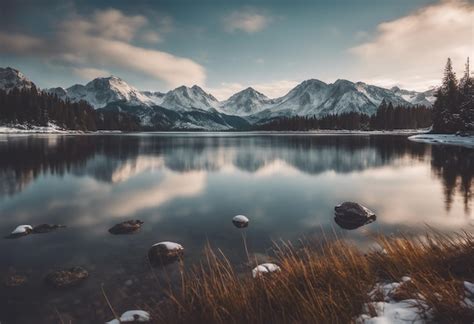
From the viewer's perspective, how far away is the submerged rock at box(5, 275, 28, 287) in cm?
923

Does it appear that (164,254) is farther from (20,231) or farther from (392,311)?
(392,311)

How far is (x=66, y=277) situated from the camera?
9523 mm

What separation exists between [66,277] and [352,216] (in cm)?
1432

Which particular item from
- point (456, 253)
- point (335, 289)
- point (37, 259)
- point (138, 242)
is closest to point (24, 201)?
point (37, 259)

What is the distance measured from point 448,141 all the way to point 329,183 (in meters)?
72.1

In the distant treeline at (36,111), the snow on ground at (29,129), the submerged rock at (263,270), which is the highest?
the distant treeline at (36,111)

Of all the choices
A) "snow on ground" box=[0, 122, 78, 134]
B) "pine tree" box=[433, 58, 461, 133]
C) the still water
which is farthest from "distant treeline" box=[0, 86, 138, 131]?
"pine tree" box=[433, 58, 461, 133]

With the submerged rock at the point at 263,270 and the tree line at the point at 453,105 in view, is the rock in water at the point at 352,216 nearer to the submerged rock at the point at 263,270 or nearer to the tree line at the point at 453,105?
the submerged rock at the point at 263,270

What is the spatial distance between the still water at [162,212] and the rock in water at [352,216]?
0.51m

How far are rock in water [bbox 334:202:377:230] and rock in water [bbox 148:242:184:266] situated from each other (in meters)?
9.30

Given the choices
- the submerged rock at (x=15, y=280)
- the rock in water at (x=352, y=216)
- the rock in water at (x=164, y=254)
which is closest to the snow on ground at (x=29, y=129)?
the submerged rock at (x=15, y=280)

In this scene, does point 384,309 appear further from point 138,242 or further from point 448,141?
point 448,141

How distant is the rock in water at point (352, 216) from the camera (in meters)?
15.6

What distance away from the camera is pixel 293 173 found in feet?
120
